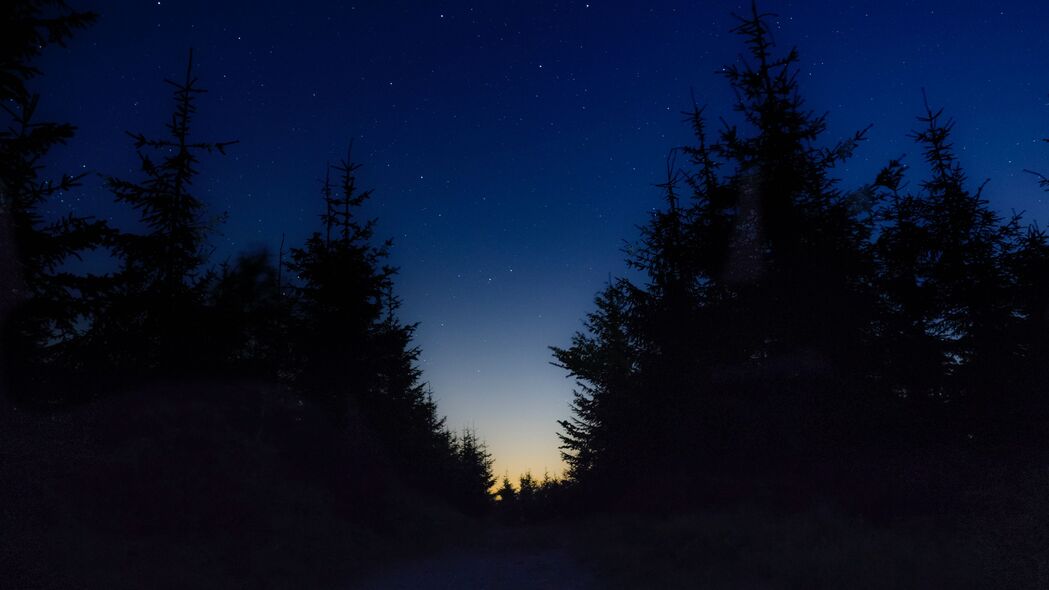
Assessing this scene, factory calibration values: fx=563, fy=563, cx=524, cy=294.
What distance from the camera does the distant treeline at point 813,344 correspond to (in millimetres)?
13914

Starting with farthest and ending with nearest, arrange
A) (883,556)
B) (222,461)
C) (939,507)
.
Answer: (222,461) < (939,507) < (883,556)

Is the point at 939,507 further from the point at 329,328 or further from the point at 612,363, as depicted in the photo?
the point at 329,328

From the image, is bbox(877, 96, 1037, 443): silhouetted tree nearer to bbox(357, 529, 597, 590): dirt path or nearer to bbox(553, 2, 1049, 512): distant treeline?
bbox(553, 2, 1049, 512): distant treeline

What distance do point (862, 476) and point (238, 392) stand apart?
1999 centimetres

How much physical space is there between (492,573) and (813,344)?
975cm

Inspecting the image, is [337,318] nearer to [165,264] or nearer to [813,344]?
[165,264]

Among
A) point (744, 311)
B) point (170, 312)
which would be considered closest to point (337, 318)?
point (170, 312)

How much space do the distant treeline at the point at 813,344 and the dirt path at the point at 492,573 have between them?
4.31 meters

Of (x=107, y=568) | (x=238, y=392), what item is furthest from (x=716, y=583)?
(x=238, y=392)

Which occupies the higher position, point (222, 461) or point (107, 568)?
point (222, 461)

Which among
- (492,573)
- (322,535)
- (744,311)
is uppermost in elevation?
(744,311)

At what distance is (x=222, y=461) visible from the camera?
51.6 feet

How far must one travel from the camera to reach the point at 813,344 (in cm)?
1457

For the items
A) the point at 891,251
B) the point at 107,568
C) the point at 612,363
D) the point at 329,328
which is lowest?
the point at 107,568
